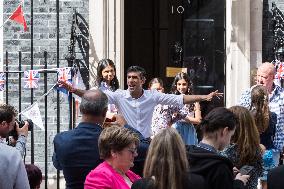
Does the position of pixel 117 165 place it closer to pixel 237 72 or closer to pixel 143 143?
pixel 143 143

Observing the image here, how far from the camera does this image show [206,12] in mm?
10758

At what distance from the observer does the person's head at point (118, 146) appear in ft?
15.9

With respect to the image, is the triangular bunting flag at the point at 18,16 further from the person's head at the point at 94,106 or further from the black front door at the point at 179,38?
the person's head at the point at 94,106

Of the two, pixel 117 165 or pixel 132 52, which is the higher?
pixel 132 52

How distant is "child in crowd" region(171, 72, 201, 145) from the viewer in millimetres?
8781

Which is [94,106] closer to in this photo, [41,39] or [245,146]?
[245,146]

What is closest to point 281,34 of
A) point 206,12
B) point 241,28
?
point 241,28

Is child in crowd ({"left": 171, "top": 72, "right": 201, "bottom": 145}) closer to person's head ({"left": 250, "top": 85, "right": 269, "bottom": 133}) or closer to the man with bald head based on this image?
the man with bald head

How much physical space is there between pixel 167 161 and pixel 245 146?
4.43 feet

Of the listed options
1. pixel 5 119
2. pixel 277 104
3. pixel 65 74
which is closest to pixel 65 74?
pixel 65 74

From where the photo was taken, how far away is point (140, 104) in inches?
307

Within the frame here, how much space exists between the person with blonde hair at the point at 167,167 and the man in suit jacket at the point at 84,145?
3.10ft

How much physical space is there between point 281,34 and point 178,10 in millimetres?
1823

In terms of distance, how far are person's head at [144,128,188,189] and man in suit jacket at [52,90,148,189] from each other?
984 millimetres
